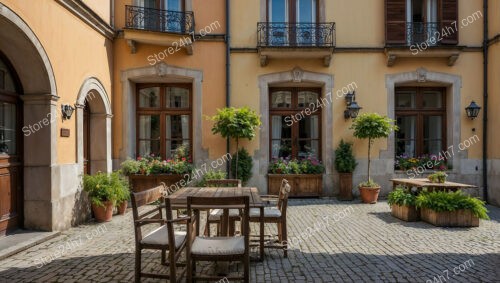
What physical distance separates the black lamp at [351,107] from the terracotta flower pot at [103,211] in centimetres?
626

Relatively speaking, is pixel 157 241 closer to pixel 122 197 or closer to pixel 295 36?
pixel 122 197

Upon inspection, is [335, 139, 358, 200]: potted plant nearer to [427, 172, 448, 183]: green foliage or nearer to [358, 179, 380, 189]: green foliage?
[358, 179, 380, 189]: green foliage

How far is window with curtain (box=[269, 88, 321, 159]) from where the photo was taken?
988 cm

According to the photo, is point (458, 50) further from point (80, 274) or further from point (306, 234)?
point (80, 274)

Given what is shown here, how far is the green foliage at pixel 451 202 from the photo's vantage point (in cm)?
635

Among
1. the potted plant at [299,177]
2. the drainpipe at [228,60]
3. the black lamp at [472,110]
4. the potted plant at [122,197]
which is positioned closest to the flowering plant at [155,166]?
the potted plant at [122,197]

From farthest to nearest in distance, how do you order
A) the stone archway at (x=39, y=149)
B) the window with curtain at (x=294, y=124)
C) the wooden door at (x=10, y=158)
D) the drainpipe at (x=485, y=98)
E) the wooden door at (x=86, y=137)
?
the window with curtain at (x=294, y=124)
the drainpipe at (x=485, y=98)
the wooden door at (x=86, y=137)
the stone archway at (x=39, y=149)
the wooden door at (x=10, y=158)

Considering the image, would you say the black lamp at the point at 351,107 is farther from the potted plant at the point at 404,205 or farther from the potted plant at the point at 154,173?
the potted plant at the point at 154,173

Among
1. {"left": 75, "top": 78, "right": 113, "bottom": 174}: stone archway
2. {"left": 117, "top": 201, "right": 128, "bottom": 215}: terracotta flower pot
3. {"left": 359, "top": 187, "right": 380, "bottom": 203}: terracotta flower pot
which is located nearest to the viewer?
{"left": 117, "top": 201, "right": 128, "bottom": 215}: terracotta flower pot

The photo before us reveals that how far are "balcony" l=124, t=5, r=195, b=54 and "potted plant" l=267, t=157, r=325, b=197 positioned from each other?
12.9ft

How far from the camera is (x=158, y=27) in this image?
905 cm

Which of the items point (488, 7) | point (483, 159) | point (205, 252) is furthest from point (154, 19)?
point (483, 159)

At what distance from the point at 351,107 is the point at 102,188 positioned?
20.7ft

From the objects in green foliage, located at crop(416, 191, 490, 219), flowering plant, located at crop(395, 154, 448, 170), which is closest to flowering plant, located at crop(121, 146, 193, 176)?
green foliage, located at crop(416, 191, 490, 219)
